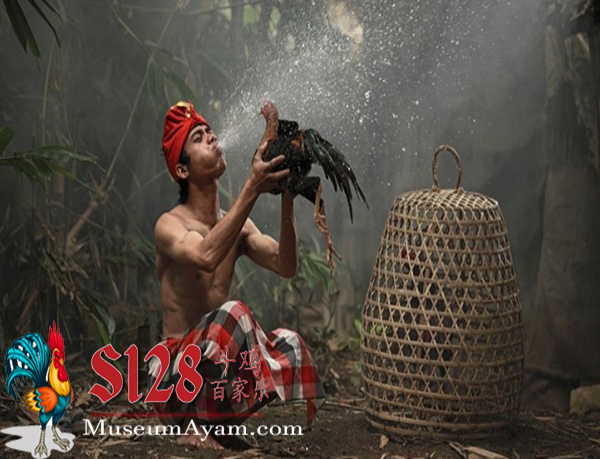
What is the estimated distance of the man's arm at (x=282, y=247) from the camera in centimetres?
345

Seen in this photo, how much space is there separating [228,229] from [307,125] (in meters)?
1.97

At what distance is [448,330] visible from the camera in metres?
3.68

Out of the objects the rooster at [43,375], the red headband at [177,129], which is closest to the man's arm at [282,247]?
the red headband at [177,129]

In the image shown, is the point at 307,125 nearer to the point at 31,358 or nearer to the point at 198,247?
the point at 198,247

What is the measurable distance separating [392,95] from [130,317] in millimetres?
1812

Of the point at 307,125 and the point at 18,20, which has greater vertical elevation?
the point at 18,20

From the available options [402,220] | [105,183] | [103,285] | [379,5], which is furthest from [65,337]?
[379,5]

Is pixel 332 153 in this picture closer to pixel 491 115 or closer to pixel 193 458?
pixel 193 458

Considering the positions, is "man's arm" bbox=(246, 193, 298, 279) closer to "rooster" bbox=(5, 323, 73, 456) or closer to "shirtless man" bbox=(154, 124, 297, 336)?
"shirtless man" bbox=(154, 124, 297, 336)

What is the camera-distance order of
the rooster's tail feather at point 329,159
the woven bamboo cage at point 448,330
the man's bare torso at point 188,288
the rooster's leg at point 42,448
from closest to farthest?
1. the rooster's tail feather at point 329,159
2. the rooster's leg at point 42,448
3. the man's bare torso at point 188,288
4. the woven bamboo cage at point 448,330

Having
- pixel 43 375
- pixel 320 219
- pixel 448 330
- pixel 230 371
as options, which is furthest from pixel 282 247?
pixel 43 375

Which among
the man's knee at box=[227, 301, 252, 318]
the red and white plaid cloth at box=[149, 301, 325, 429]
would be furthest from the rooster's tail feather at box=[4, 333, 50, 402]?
the man's knee at box=[227, 301, 252, 318]

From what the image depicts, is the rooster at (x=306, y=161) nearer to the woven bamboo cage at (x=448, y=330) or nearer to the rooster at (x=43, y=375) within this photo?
the woven bamboo cage at (x=448, y=330)

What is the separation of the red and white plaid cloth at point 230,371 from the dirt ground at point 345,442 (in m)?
0.15
